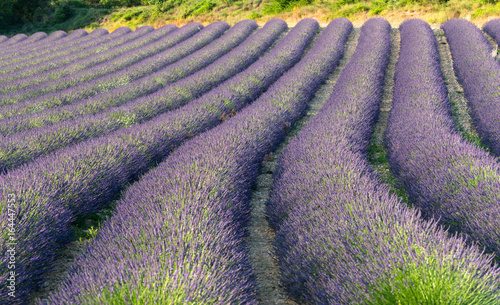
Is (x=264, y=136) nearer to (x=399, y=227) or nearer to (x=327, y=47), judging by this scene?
(x=399, y=227)

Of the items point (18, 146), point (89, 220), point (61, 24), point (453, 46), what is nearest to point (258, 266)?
point (89, 220)

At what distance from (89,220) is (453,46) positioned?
10179 millimetres

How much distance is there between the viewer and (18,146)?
4230mm

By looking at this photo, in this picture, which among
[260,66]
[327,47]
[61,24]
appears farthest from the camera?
[61,24]

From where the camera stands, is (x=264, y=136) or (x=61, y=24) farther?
(x=61, y=24)

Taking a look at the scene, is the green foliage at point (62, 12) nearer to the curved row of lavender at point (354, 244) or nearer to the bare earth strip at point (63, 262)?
the bare earth strip at point (63, 262)

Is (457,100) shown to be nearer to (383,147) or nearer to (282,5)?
(383,147)

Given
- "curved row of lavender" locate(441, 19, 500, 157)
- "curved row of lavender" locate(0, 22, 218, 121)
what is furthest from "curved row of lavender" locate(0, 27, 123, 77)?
"curved row of lavender" locate(441, 19, 500, 157)

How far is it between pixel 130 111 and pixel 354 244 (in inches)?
180

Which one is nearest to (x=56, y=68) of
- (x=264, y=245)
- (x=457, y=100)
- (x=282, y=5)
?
(x=264, y=245)

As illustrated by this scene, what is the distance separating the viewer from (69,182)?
334cm

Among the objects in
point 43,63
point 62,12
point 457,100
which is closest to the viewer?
point 457,100

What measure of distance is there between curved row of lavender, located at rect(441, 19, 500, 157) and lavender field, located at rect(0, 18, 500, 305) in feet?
0.14

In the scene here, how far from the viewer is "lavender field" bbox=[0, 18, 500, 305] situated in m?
1.99
